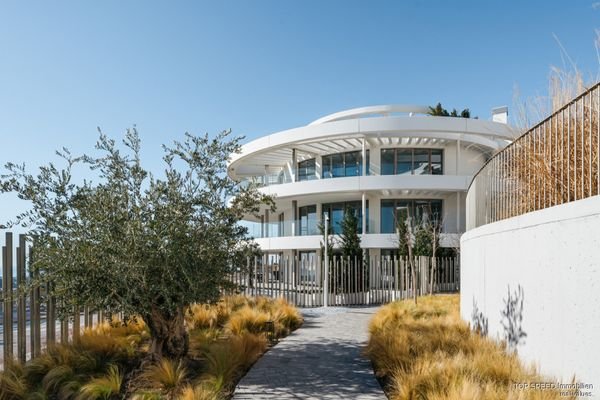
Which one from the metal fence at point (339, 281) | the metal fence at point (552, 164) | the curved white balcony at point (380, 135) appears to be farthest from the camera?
the curved white balcony at point (380, 135)

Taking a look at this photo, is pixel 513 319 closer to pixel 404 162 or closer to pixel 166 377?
pixel 166 377

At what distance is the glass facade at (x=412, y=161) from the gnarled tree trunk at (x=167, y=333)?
20962mm

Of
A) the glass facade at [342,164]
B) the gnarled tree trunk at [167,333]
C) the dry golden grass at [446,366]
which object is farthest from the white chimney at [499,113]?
the gnarled tree trunk at [167,333]

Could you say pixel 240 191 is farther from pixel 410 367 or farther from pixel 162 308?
pixel 410 367

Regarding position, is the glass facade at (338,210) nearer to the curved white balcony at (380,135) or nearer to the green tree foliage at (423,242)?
the curved white balcony at (380,135)

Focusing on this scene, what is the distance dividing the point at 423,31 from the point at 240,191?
1055 centimetres

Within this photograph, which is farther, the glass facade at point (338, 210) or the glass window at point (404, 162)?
the glass facade at point (338, 210)

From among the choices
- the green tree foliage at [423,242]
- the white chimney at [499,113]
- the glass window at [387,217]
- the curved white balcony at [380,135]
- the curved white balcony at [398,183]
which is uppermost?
the white chimney at [499,113]

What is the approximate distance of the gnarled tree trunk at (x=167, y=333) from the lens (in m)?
6.63

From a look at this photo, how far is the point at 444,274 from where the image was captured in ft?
67.1

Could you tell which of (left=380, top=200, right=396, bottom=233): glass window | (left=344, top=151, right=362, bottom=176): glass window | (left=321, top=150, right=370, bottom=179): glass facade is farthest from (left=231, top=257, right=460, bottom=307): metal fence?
(left=321, top=150, right=370, bottom=179): glass facade

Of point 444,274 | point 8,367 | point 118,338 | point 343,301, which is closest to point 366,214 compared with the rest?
point 444,274

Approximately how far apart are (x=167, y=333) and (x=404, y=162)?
71.2ft

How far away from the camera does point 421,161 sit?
2597 centimetres
